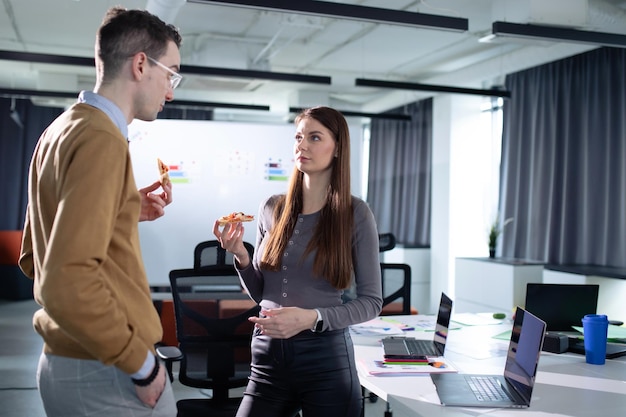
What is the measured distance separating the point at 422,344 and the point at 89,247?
1.74m

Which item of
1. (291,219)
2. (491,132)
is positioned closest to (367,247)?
(291,219)

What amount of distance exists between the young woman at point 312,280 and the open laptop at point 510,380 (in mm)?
314

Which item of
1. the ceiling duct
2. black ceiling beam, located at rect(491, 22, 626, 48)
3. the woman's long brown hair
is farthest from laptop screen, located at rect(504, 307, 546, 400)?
the ceiling duct

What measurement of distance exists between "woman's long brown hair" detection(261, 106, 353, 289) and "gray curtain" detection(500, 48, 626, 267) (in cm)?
469

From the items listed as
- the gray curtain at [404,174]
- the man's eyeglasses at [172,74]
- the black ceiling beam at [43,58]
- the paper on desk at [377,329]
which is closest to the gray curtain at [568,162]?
the gray curtain at [404,174]

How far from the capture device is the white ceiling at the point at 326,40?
5.19 metres

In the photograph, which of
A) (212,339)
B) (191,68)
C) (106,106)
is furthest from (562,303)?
(191,68)

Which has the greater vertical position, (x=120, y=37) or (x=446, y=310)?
(x=120, y=37)

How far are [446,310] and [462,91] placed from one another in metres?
4.05

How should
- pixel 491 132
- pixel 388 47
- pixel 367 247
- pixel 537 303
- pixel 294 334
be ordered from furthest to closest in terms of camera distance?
1. pixel 491 132
2. pixel 388 47
3. pixel 537 303
4. pixel 367 247
5. pixel 294 334

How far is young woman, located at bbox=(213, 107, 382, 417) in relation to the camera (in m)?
1.83

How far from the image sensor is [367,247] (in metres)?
1.96

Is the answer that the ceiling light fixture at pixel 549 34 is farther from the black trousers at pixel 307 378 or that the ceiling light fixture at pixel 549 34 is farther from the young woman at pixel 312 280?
the black trousers at pixel 307 378

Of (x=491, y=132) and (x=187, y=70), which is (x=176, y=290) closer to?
(x=187, y=70)
